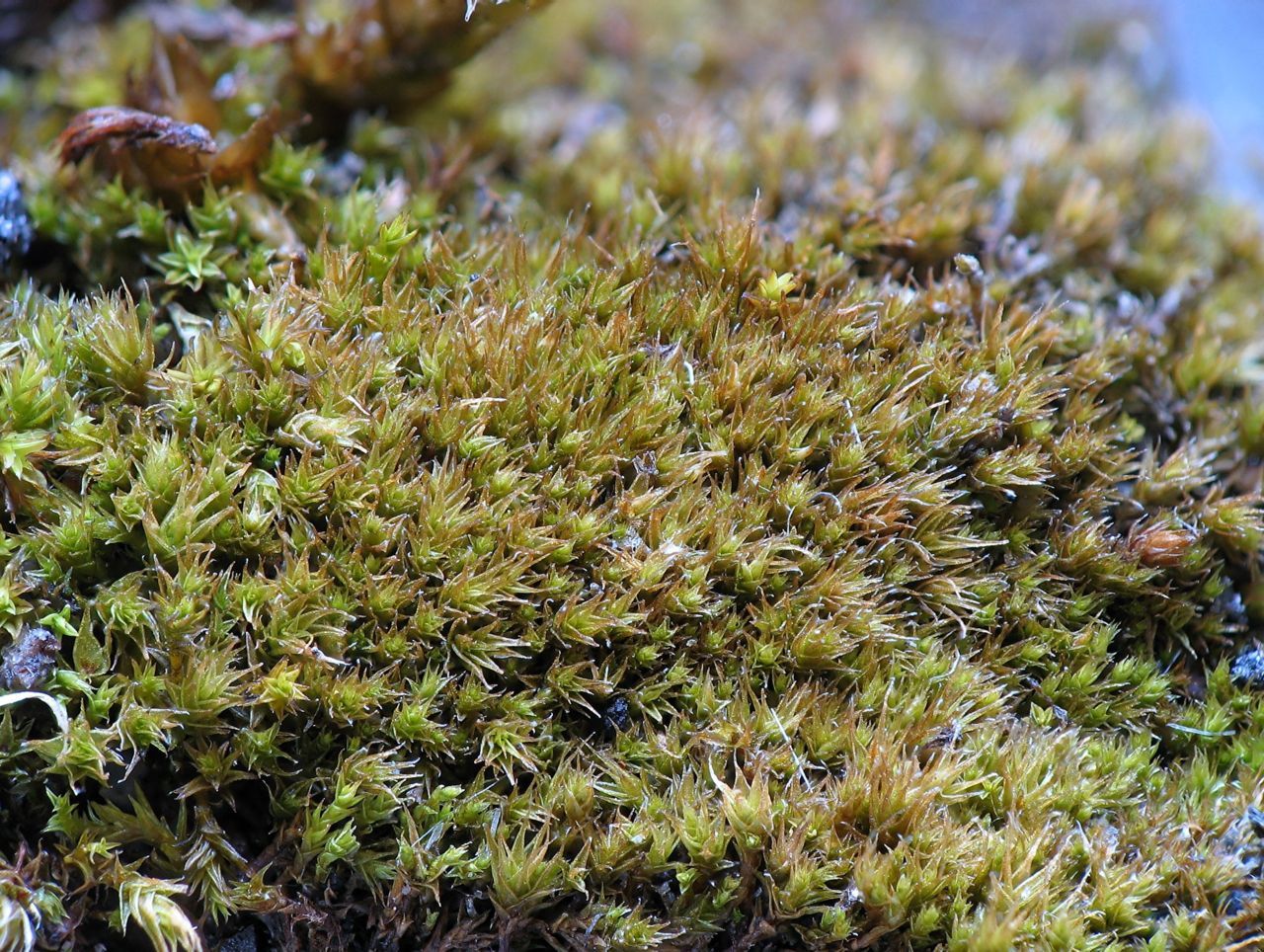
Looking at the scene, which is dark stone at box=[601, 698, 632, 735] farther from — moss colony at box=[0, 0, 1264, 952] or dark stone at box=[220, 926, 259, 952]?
dark stone at box=[220, 926, 259, 952]

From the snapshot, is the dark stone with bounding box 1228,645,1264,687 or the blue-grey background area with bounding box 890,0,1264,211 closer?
the dark stone with bounding box 1228,645,1264,687

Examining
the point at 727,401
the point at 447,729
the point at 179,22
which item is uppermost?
the point at 179,22

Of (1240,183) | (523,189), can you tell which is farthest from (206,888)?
(1240,183)

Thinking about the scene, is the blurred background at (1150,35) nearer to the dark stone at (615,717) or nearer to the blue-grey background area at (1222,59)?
the blue-grey background area at (1222,59)

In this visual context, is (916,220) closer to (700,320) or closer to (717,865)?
(700,320)

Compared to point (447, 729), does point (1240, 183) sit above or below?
above

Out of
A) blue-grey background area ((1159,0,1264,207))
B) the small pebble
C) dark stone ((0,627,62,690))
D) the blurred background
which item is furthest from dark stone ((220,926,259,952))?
blue-grey background area ((1159,0,1264,207))

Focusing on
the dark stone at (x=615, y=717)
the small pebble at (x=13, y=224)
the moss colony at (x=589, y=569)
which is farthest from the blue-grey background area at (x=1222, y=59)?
the small pebble at (x=13, y=224)
